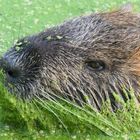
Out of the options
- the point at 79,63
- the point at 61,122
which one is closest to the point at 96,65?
the point at 79,63

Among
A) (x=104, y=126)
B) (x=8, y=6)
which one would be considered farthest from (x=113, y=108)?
(x=8, y=6)

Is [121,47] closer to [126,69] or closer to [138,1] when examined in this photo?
[126,69]

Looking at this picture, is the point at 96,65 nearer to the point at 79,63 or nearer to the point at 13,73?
the point at 79,63

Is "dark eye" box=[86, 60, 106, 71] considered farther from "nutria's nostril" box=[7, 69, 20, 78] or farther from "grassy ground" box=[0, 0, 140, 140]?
"nutria's nostril" box=[7, 69, 20, 78]

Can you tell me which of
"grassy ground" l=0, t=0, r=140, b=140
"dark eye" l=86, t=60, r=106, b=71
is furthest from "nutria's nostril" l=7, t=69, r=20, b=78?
"dark eye" l=86, t=60, r=106, b=71

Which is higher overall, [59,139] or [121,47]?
[121,47]

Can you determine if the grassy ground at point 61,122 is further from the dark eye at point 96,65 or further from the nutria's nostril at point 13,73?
the dark eye at point 96,65

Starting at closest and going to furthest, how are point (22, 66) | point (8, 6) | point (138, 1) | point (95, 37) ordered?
point (22, 66)
point (95, 37)
point (8, 6)
point (138, 1)

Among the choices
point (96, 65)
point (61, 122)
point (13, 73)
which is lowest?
point (61, 122)

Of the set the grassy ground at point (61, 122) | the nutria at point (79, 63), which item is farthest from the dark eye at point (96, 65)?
the grassy ground at point (61, 122)
